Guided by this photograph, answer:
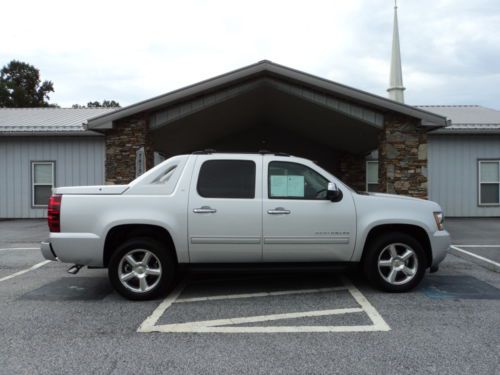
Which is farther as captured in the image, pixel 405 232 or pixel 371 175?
pixel 371 175

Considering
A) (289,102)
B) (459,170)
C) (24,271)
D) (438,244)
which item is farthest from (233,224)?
(459,170)

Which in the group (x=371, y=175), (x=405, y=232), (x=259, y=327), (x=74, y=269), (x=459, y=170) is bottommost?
(x=259, y=327)

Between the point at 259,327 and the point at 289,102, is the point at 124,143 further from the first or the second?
the point at 259,327

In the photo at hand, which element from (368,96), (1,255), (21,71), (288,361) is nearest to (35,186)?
(1,255)

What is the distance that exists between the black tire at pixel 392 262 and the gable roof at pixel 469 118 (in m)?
9.51

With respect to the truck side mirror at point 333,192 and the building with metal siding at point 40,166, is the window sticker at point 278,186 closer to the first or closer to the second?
the truck side mirror at point 333,192

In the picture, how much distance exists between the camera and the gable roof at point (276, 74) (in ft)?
33.4

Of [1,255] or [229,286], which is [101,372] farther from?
[1,255]

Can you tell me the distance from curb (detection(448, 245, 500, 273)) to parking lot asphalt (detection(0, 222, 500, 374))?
3.83 feet

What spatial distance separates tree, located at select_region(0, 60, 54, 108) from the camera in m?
47.9

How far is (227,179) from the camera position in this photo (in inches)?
222

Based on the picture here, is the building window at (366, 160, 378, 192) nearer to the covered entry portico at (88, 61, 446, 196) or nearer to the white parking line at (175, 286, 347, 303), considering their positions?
the covered entry portico at (88, 61, 446, 196)

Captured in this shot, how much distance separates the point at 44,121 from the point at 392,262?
15601 mm

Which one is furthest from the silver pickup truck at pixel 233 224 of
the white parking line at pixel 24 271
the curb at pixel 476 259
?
the curb at pixel 476 259
